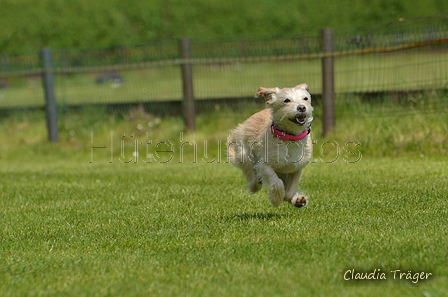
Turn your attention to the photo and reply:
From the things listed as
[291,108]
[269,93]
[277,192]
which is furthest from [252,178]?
[291,108]

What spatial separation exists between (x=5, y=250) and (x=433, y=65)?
707 cm

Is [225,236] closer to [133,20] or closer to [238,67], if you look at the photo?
[238,67]

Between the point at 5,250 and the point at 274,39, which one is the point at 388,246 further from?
the point at 274,39

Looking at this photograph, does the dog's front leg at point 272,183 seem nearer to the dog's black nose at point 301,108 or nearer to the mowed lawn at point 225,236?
the mowed lawn at point 225,236

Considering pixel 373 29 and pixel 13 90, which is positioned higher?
pixel 373 29

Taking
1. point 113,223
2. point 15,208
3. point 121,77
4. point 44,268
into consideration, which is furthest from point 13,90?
point 44,268

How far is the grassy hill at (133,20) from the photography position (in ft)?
98.5

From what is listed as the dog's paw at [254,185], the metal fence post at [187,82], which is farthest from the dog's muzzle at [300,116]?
the metal fence post at [187,82]

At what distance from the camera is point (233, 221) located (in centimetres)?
573

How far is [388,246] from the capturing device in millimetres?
4367

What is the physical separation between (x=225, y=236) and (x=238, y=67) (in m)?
7.81

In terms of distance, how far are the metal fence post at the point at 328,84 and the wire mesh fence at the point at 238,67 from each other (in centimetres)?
12

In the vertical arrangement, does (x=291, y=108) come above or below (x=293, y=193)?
above

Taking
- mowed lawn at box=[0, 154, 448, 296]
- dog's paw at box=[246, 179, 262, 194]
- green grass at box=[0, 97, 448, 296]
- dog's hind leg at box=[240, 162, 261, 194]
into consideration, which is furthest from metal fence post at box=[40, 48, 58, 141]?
dog's paw at box=[246, 179, 262, 194]
